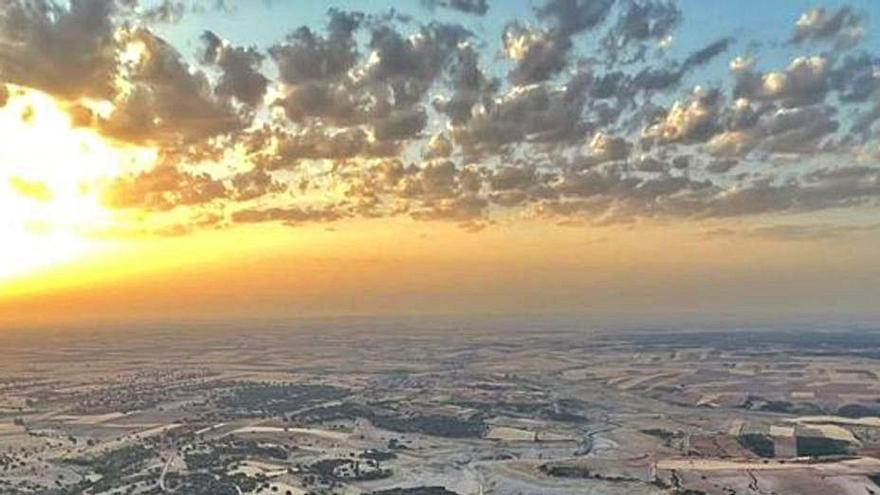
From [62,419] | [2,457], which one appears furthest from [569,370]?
[2,457]

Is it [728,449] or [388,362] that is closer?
[728,449]

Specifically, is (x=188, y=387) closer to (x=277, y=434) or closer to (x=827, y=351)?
(x=277, y=434)

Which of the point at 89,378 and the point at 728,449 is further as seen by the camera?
the point at 89,378

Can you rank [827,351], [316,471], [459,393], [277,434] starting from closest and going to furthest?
1. [316,471]
2. [277,434]
3. [459,393]
4. [827,351]

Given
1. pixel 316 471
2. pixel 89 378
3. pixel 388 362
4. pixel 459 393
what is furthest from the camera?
pixel 388 362

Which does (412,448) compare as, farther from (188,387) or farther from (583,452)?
(188,387)

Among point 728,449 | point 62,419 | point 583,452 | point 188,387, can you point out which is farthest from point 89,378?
point 728,449

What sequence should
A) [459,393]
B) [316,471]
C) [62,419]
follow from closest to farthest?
[316,471] < [62,419] < [459,393]

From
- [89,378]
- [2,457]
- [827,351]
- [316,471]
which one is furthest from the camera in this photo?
[827,351]
